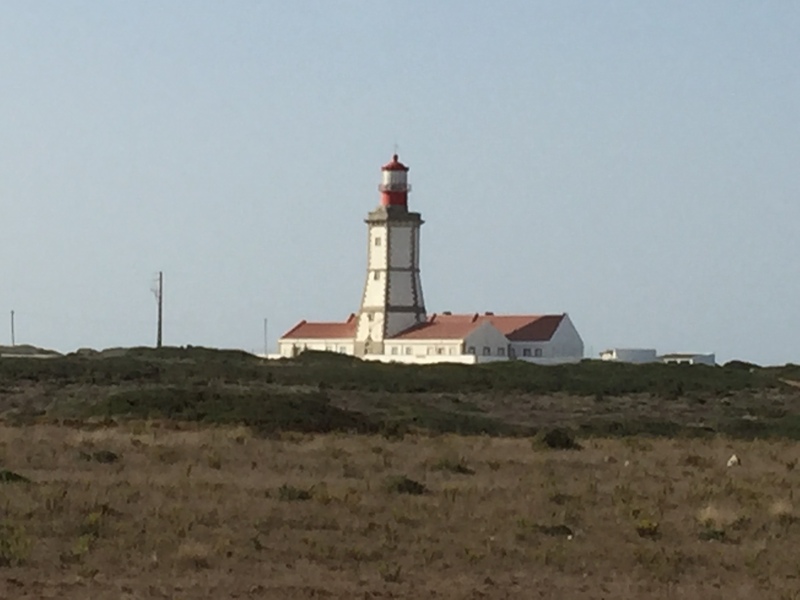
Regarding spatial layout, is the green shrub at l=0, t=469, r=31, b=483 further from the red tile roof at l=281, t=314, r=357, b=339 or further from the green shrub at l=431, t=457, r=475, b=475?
the red tile roof at l=281, t=314, r=357, b=339

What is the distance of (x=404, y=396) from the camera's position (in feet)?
151

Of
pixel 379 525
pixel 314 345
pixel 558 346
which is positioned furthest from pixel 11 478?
pixel 314 345

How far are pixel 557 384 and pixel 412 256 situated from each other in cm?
2629

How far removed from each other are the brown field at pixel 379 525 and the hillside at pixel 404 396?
23.6 feet

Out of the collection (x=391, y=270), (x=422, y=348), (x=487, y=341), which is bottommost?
(x=422, y=348)

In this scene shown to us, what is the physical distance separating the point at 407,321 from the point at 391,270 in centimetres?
266

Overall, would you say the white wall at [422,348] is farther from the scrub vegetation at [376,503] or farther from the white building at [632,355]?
the scrub vegetation at [376,503]

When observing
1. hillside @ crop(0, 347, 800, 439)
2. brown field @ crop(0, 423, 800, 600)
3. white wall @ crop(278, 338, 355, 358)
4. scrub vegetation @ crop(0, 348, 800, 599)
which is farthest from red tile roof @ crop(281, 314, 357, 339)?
brown field @ crop(0, 423, 800, 600)

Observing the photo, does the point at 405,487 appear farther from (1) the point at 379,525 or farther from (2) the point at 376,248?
(2) the point at 376,248

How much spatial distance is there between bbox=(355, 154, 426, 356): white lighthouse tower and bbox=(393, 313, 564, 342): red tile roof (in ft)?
3.11

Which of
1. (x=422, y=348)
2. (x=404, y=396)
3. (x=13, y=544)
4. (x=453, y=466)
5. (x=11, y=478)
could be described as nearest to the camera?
(x=13, y=544)

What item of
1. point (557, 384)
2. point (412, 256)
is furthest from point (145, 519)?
point (412, 256)

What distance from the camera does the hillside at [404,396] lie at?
33562mm

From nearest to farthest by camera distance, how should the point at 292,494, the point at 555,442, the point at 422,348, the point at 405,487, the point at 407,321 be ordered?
the point at 292,494
the point at 405,487
the point at 555,442
the point at 422,348
the point at 407,321
